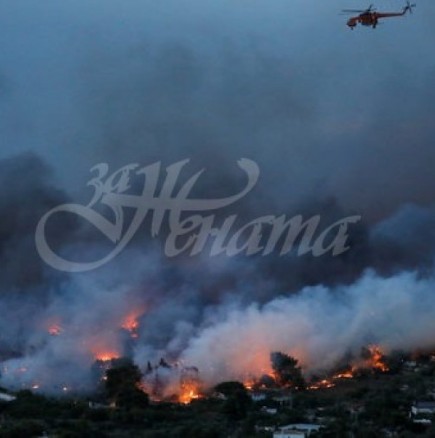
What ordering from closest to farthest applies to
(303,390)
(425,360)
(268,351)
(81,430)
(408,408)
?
(81,430) < (408,408) < (303,390) < (268,351) < (425,360)

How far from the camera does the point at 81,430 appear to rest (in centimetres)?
1588

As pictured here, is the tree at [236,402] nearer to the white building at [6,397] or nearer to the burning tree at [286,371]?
the burning tree at [286,371]

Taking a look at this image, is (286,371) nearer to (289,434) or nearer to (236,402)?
(236,402)

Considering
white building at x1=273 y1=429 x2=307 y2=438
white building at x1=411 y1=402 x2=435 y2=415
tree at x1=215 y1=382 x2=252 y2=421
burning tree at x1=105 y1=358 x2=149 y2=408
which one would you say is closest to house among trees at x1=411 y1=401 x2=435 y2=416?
white building at x1=411 y1=402 x2=435 y2=415

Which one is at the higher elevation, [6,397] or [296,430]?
[6,397]

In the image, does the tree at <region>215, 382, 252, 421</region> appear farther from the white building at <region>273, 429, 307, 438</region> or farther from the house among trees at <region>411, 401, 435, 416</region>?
the house among trees at <region>411, 401, 435, 416</region>

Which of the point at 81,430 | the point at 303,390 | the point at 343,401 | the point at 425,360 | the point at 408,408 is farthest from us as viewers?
the point at 425,360

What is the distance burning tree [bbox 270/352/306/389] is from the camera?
851 inches

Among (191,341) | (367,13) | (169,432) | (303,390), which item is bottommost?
(169,432)

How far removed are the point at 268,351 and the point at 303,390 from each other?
5.51 feet

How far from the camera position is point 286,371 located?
72.0 feet

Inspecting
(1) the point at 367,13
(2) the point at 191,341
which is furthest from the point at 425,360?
(1) the point at 367,13

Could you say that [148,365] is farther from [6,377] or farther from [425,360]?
[425,360]

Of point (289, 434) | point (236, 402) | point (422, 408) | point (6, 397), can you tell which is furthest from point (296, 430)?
point (6, 397)
